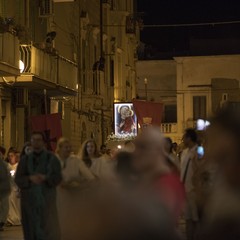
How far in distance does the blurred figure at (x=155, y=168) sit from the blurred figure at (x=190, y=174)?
6.72m

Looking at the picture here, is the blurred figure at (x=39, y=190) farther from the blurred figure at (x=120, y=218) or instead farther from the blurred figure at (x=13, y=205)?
the blurred figure at (x=120, y=218)

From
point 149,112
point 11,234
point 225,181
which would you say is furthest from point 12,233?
point 225,181

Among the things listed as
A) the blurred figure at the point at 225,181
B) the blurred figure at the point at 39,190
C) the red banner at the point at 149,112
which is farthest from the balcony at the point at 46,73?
the blurred figure at the point at 225,181

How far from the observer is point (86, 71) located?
134 feet

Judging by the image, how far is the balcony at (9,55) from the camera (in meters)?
24.4

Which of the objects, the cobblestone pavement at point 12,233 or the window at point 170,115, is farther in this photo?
the window at point 170,115

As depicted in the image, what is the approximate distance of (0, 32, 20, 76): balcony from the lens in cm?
2436

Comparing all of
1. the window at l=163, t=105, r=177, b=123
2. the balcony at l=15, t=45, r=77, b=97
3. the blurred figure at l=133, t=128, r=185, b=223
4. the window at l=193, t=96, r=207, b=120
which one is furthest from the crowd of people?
the window at l=163, t=105, r=177, b=123

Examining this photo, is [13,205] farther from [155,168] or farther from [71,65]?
[155,168]

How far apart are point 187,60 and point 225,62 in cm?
300

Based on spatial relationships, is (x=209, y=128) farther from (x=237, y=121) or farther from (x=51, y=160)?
(x=51, y=160)

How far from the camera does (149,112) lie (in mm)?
29781

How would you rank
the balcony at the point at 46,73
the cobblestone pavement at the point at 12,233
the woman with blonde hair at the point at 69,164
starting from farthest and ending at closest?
the balcony at the point at 46,73
the cobblestone pavement at the point at 12,233
the woman with blonde hair at the point at 69,164

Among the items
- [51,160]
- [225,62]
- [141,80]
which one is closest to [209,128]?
[51,160]
